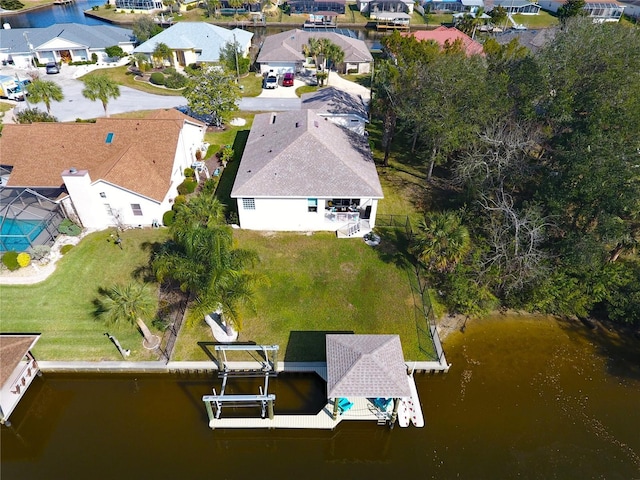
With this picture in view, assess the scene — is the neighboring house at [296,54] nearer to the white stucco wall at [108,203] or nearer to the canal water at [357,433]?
the white stucco wall at [108,203]

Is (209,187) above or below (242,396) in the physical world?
above

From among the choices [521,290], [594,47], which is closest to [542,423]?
[521,290]

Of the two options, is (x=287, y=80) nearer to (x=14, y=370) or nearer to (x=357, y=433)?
(x=14, y=370)

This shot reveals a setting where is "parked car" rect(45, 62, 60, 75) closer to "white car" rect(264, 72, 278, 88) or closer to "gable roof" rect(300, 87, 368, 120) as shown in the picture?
"white car" rect(264, 72, 278, 88)

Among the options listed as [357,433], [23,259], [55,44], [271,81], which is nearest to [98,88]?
[23,259]

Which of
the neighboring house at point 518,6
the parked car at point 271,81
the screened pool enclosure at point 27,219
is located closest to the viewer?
the screened pool enclosure at point 27,219

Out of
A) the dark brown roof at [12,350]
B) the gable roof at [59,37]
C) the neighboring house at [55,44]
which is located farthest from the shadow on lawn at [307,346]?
the gable roof at [59,37]

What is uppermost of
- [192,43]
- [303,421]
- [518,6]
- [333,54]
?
[518,6]

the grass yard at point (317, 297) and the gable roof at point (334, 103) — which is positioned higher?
the gable roof at point (334, 103)
